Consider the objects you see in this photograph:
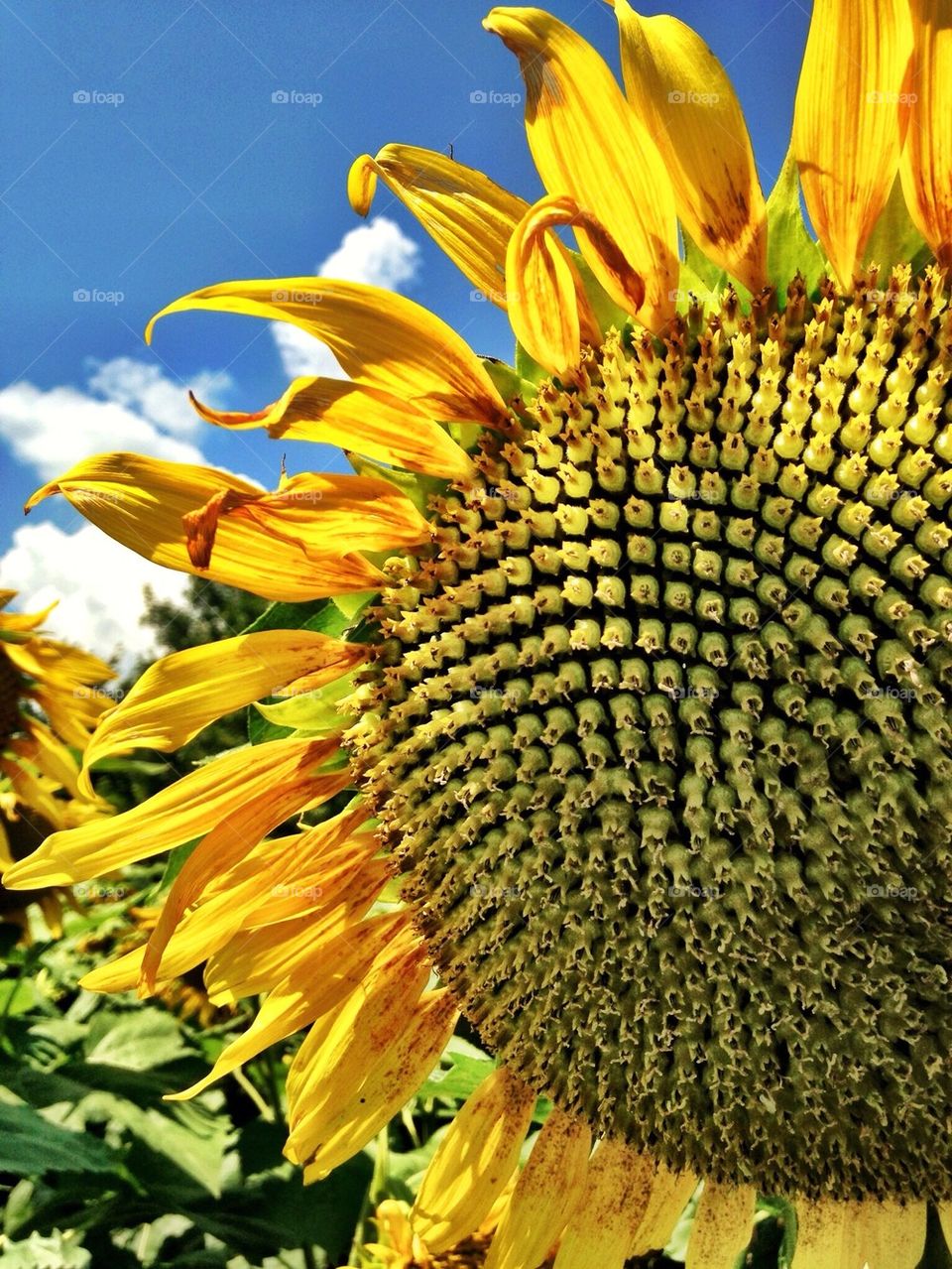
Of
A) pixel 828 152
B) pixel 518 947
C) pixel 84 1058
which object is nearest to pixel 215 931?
pixel 518 947

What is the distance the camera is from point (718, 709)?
1.50 metres

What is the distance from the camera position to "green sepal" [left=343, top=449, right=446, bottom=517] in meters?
1.70

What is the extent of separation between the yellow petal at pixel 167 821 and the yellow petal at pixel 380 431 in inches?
18.7

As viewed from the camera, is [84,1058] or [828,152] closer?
[828,152]

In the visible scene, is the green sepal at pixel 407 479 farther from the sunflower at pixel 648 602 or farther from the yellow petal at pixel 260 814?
the yellow petal at pixel 260 814

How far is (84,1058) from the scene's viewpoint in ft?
11.2

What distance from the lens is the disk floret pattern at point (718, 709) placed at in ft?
4.78

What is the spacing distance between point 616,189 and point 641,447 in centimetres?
35

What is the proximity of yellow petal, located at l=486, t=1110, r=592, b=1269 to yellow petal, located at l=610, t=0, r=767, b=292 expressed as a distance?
58.8 inches

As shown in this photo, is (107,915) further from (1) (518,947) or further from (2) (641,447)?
(2) (641,447)
